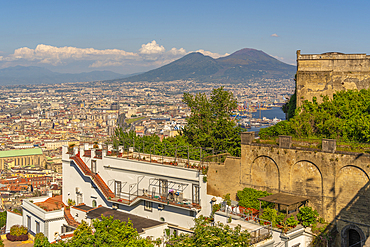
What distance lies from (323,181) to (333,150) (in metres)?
1.80

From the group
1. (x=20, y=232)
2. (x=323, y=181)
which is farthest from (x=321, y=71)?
(x=20, y=232)

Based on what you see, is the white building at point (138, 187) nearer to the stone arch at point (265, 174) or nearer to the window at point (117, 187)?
the window at point (117, 187)

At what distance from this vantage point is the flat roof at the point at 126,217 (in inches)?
1014

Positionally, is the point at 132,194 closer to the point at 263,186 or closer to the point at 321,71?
the point at 263,186

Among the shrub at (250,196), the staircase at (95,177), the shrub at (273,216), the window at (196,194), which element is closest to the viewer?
the shrub at (273,216)

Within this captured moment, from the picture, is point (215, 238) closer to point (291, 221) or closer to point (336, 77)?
point (291, 221)

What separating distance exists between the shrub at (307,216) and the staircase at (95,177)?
14.7 metres

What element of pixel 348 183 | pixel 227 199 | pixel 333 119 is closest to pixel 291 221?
pixel 348 183

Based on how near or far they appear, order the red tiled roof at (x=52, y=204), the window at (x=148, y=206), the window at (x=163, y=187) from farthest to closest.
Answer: the red tiled roof at (x=52, y=204) < the window at (x=148, y=206) < the window at (x=163, y=187)

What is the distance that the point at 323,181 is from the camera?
70.4 ft

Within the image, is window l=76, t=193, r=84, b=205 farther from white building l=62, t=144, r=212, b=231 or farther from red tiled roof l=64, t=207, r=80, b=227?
red tiled roof l=64, t=207, r=80, b=227

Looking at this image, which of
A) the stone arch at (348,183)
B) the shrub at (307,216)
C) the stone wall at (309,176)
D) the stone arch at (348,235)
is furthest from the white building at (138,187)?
the stone arch at (348,235)

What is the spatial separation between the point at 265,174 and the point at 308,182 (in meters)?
2.79

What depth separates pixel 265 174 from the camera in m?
24.0
